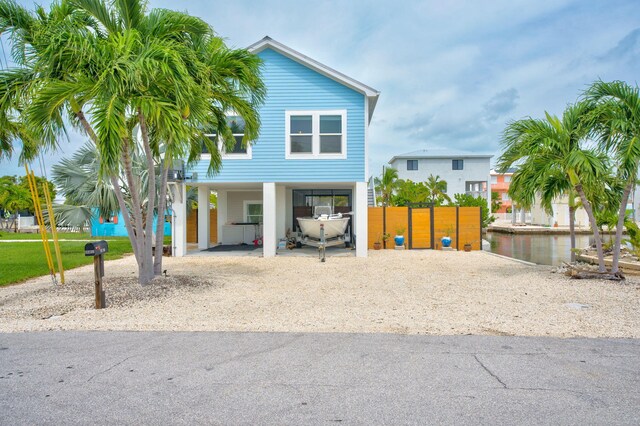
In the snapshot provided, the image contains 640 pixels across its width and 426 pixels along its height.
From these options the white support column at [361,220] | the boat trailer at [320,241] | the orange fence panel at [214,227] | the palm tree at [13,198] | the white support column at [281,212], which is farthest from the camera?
the palm tree at [13,198]

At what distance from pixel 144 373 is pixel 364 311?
3.66m

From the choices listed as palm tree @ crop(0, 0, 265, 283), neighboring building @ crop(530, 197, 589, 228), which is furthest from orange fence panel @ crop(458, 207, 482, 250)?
neighboring building @ crop(530, 197, 589, 228)

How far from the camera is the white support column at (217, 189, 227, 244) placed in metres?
20.1

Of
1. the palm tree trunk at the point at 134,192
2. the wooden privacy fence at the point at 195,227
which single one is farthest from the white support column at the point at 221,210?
the palm tree trunk at the point at 134,192

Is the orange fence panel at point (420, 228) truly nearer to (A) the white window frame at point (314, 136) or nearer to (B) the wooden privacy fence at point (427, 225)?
(B) the wooden privacy fence at point (427, 225)

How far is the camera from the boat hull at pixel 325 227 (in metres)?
15.8

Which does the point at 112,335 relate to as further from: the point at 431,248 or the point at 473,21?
the point at 431,248

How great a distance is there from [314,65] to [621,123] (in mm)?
9792

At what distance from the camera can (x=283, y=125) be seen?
15703mm

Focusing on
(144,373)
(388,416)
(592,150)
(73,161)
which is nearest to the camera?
(388,416)

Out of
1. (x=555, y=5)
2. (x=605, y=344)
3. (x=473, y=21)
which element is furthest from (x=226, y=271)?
(x=555, y=5)

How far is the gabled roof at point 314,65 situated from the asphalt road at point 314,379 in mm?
11677

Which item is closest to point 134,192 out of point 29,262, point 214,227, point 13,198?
point 29,262

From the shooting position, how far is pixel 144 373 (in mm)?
4121
